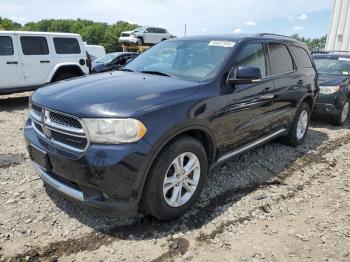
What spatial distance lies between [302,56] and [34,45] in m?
7.01

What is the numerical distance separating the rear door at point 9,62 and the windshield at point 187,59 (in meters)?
5.60

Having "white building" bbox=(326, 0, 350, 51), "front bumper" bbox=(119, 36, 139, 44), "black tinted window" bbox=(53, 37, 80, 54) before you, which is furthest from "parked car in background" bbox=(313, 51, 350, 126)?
"front bumper" bbox=(119, 36, 139, 44)

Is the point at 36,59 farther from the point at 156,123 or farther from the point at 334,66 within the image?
the point at 334,66

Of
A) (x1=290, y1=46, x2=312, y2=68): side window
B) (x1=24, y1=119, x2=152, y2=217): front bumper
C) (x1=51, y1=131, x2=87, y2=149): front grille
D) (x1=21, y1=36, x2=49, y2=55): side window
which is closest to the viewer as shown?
(x1=24, y1=119, x2=152, y2=217): front bumper

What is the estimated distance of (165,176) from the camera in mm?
2961

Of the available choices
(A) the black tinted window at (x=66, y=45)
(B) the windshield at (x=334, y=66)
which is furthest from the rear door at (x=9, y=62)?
(B) the windshield at (x=334, y=66)

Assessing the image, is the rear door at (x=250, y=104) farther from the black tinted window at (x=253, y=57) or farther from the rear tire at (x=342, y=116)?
the rear tire at (x=342, y=116)

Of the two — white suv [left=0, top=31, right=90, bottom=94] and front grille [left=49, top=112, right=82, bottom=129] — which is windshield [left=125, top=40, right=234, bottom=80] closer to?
front grille [left=49, top=112, right=82, bottom=129]

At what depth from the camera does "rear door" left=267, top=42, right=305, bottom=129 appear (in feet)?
15.0

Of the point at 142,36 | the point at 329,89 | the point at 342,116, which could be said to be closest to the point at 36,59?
the point at 329,89

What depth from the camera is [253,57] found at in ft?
13.5

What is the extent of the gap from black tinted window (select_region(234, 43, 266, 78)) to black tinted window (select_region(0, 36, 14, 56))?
22.8 ft

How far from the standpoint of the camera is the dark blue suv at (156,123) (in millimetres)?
2672

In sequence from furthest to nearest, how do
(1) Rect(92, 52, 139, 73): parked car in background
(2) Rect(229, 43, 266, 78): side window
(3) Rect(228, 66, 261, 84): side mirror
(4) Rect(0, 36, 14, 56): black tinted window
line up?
1. (1) Rect(92, 52, 139, 73): parked car in background
2. (4) Rect(0, 36, 14, 56): black tinted window
3. (2) Rect(229, 43, 266, 78): side window
4. (3) Rect(228, 66, 261, 84): side mirror
